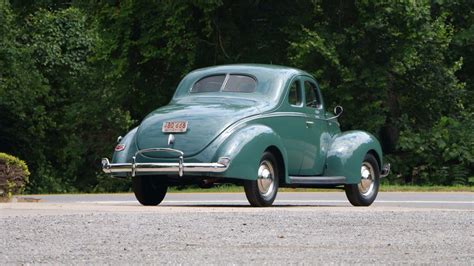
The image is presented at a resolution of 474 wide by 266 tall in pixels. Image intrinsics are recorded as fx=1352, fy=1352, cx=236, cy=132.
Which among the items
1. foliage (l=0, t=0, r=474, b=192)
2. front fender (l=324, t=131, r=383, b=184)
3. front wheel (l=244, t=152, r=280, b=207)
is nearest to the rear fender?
front wheel (l=244, t=152, r=280, b=207)

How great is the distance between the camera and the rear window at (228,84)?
58.3 feet

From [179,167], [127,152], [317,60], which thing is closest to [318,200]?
[127,152]

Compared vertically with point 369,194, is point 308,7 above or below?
above

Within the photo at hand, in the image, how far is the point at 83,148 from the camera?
39.6 meters

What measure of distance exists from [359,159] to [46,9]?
88.0 feet

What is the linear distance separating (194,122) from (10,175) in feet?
9.63

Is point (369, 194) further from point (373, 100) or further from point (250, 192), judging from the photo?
point (373, 100)

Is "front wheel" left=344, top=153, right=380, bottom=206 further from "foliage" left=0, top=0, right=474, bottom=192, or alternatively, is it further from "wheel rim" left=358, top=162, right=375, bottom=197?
"foliage" left=0, top=0, right=474, bottom=192

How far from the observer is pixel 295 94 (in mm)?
18156

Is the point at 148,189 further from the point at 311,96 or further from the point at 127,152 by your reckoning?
the point at 311,96

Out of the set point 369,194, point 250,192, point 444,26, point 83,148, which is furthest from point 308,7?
point 250,192

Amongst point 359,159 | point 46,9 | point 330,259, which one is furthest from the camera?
point 46,9

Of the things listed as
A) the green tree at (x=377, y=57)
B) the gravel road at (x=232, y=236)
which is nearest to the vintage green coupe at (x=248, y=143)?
the gravel road at (x=232, y=236)

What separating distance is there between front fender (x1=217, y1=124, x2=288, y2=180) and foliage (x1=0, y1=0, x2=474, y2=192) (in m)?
15.2
